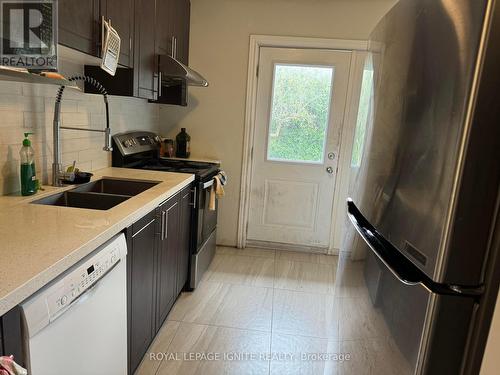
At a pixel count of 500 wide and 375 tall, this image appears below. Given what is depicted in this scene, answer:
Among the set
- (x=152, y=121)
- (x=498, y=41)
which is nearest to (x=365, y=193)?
(x=498, y=41)

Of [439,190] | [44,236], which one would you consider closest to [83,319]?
[44,236]

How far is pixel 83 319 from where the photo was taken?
1.20m

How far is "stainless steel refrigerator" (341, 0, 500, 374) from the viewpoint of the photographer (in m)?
0.83

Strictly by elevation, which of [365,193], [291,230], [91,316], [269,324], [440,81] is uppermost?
[440,81]

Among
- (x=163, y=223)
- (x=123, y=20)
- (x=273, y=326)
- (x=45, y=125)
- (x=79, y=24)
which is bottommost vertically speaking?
(x=273, y=326)

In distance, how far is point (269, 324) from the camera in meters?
2.41

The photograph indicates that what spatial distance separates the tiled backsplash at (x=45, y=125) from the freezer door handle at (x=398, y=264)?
1585 millimetres

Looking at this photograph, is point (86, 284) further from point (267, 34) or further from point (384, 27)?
point (267, 34)

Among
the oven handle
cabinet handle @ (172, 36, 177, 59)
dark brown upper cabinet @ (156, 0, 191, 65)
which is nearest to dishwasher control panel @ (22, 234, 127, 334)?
the oven handle

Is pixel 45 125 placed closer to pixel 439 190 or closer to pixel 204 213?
pixel 204 213

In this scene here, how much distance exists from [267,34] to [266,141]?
3.24ft

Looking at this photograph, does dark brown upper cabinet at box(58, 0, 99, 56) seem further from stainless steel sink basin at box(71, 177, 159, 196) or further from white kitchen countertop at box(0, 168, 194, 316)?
stainless steel sink basin at box(71, 177, 159, 196)

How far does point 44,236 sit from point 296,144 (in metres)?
2.70

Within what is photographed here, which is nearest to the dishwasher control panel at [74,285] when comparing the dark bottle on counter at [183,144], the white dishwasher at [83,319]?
the white dishwasher at [83,319]
